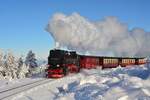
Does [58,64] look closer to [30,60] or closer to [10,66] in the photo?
[10,66]

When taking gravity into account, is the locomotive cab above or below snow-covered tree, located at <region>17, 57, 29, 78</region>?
above

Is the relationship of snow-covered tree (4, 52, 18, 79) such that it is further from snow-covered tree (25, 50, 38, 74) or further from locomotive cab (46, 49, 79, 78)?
locomotive cab (46, 49, 79, 78)

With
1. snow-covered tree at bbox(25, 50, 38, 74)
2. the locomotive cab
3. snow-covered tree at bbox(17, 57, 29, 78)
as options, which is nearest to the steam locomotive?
the locomotive cab

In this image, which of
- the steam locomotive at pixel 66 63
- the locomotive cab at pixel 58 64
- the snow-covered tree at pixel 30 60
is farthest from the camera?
the snow-covered tree at pixel 30 60

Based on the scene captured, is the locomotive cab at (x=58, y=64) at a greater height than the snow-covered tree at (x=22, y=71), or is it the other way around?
the locomotive cab at (x=58, y=64)

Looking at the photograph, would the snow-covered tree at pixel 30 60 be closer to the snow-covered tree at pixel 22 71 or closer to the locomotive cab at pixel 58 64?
the snow-covered tree at pixel 22 71

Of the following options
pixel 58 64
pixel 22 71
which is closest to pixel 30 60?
pixel 22 71

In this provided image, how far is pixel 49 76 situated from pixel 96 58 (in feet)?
73.1

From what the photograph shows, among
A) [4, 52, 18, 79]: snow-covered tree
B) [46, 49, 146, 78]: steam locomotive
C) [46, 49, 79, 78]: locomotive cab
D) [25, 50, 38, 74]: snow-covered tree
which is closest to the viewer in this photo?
[46, 49, 79, 78]: locomotive cab

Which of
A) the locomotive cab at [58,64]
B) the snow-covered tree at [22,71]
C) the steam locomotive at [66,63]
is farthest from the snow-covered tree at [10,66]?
the locomotive cab at [58,64]

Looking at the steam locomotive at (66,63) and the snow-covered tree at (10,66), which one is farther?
the snow-covered tree at (10,66)

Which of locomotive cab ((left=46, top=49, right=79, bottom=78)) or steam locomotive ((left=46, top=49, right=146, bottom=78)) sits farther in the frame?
steam locomotive ((left=46, top=49, right=146, bottom=78))

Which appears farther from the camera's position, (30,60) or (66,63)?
(30,60)

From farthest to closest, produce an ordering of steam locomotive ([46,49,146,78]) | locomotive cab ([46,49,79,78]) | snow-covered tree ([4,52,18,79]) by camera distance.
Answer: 1. snow-covered tree ([4,52,18,79])
2. steam locomotive ([46,49,146,78])
3. locomotive cab ([46,49,79,78])
